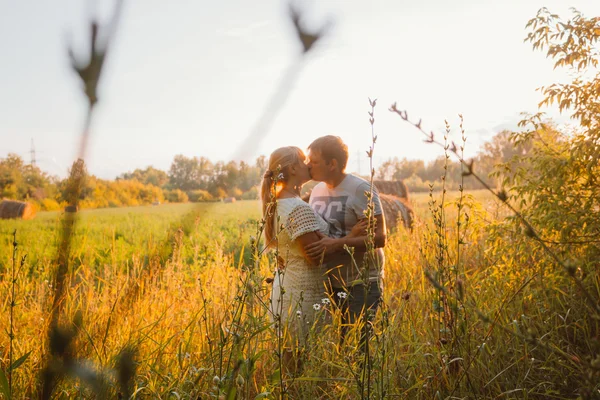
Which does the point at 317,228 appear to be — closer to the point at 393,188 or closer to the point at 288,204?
the point at 288,204

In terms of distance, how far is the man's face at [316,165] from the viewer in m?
3.33

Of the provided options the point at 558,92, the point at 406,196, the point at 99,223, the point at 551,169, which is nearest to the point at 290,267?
the point at 551,169

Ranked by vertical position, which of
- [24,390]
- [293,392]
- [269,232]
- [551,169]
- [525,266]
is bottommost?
[293,392]

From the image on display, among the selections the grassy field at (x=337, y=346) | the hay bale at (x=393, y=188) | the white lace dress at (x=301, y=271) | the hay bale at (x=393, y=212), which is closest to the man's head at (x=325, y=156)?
the white lace dress at (x=301, y=271)

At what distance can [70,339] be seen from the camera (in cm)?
41

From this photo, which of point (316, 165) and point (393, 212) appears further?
point (393, 212)

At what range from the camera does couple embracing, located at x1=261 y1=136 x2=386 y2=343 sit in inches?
117

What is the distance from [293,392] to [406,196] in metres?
10.9

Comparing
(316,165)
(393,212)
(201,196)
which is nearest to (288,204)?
(316,165)

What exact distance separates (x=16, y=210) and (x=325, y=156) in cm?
1841

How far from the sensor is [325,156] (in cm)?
334

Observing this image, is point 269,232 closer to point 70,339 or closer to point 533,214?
point 533,214

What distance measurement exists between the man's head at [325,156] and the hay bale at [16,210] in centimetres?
→ 1794

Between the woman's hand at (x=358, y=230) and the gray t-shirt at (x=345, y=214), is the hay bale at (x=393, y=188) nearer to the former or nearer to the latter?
the gray t-shirt at (x=345, y=214)
